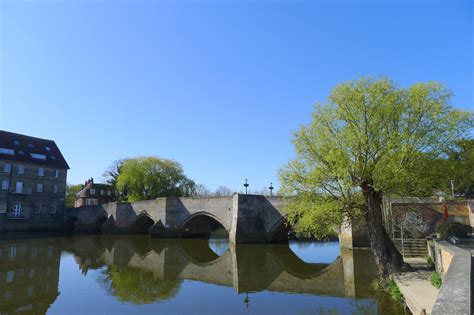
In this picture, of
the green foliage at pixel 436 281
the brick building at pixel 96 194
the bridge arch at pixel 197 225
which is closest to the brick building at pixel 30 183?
the brick building at pixel 96 194

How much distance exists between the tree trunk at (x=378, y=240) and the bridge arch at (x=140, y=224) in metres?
28.5

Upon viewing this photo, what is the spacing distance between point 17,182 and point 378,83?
3983cm

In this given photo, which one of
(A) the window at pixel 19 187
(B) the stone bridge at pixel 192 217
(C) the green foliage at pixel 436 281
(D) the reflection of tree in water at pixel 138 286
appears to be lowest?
(D) the reflection of tree in water at pixel 138 286

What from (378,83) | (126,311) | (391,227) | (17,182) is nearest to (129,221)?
(17,182)

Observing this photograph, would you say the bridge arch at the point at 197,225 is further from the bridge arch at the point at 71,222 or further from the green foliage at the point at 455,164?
the green foliage at the point at 455,164

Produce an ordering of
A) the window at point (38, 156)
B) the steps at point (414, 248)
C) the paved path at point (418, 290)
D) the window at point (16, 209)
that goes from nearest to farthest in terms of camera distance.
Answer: the paved path at point (418, 290)
the steps at point (414, 248)
the window at point (16, 209)
the window at point (38, 156)

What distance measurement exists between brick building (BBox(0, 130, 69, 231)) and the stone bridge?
3190mm

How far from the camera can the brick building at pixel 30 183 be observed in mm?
37938

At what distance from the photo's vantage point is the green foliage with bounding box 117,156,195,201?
148ft

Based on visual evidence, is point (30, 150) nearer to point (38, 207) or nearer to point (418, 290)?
point (38, 207)

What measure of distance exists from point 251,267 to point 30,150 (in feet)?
117

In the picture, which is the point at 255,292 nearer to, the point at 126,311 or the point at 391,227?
the point at 126,311

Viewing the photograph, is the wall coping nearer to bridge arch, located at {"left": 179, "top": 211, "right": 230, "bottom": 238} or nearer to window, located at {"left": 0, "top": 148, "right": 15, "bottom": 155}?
bridge arch, located at {"left": 179, "top": 211, "right": 230, "bottom": 238}

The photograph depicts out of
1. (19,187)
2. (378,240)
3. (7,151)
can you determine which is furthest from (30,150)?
(378,240)
